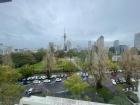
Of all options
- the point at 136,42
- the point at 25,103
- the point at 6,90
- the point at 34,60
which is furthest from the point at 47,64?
the point at 136,42

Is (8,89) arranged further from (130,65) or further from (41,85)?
(130,65)

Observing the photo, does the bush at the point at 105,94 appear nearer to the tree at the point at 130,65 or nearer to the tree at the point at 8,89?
the tree at the point at 130,65

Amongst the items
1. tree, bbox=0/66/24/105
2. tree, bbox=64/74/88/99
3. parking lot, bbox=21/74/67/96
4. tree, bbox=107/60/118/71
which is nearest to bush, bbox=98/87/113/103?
tree, bbox=64/74/88/99

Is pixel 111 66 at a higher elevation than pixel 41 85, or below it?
higher

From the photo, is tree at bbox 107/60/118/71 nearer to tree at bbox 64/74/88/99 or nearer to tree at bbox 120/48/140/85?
tree at bbox 120/48/140/85

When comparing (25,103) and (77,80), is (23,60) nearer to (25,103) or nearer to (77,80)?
(77,80)

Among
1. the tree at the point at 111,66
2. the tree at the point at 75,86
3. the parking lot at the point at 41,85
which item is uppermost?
the tree at the point at 111,66

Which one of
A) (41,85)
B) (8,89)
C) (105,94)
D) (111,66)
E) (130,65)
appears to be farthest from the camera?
(111,66)

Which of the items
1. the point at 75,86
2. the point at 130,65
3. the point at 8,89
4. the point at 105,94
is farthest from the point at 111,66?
the point at 8,89

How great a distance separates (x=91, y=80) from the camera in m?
12.2

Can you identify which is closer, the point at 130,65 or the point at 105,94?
the point at 105,94

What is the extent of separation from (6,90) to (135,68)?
8.16 m

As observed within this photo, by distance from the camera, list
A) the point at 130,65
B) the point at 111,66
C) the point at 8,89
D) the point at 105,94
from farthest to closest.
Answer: the point at 111,66 → the point at 130,65 → the point at 105,94 → the point at 8,89

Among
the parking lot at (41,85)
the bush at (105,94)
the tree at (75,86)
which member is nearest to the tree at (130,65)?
the bush at (105,94)
